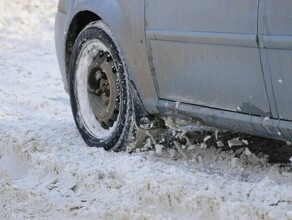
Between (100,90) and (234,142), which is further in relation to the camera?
(100,90)

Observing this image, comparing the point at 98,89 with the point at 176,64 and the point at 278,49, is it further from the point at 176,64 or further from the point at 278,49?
the point at 278,49

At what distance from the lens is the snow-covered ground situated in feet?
12.8

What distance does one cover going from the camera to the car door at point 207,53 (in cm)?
401

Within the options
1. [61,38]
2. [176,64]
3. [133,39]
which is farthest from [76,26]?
[176,64]

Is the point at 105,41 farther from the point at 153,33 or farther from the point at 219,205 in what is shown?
the point at 219,205

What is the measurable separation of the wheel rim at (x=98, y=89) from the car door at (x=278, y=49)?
5.11 ft

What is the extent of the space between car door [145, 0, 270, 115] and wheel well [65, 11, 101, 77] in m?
0.97

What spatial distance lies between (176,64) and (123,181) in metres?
0.78

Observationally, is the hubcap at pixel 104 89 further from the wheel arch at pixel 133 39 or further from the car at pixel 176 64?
the wheel arch at pixel 133 39

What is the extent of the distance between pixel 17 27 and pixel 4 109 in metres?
6.03

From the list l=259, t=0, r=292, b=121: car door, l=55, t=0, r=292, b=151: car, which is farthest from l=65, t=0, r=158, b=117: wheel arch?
l=259, t=0, r=292, b=121: car door

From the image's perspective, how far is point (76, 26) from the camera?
5758 mm

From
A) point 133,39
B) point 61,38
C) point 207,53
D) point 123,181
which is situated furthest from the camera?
point 61,38

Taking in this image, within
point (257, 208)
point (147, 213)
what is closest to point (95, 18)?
point (147, 213)
